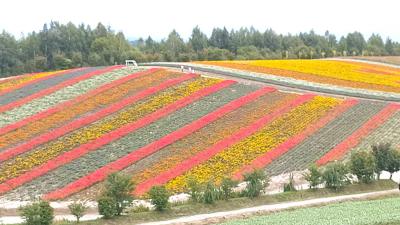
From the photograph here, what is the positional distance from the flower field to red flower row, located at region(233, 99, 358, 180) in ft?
0.22

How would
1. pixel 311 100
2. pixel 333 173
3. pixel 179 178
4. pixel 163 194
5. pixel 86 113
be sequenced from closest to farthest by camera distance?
1. pixel 163 194
2. pixel 333 173
3. pixel 179 178
4. pixel 86 113
5. pixel 311 100

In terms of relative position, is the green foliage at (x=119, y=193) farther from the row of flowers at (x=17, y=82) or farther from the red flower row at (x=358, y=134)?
the row of flowers at (x=17, y=82)

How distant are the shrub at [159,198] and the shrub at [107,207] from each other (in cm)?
183

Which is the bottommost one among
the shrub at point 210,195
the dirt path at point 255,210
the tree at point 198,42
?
the dirt path at point 255,210

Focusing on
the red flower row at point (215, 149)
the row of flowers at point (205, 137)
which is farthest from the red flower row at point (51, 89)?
the red flower row at point (215, 149)

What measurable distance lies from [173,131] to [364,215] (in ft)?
61.1

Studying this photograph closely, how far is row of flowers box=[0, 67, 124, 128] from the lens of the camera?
41688mm

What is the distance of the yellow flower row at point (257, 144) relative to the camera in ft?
104

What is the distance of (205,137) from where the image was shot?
123 feet

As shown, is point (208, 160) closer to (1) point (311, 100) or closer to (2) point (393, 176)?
(2) point (393, 176)

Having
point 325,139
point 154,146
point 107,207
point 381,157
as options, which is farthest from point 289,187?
point 107,207

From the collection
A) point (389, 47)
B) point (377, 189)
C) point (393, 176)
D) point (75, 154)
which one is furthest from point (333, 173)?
point (389, 47)

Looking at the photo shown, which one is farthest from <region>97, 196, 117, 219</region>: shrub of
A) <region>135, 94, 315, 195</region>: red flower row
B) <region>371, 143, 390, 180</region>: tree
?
<region>371, 143, 390, 180</region>: tree

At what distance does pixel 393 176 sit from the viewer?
108 feet
